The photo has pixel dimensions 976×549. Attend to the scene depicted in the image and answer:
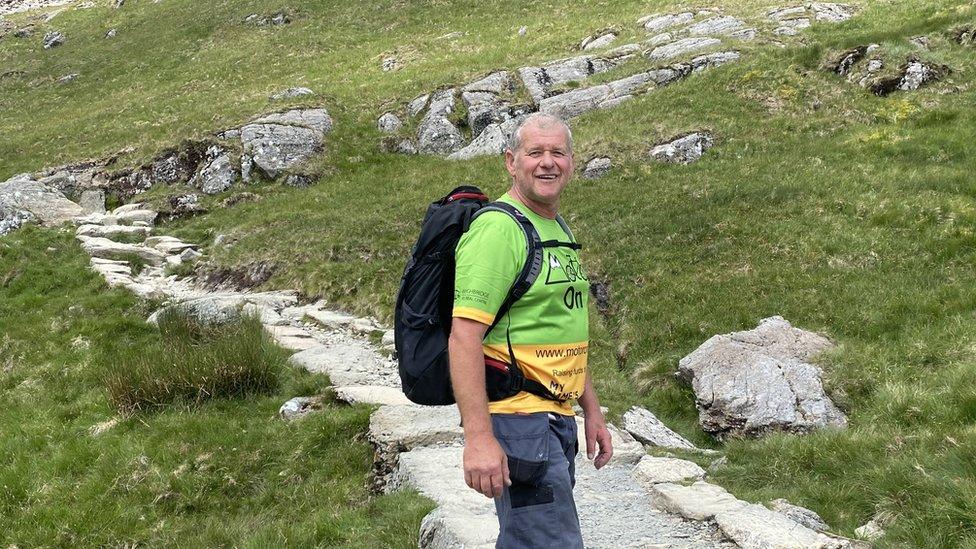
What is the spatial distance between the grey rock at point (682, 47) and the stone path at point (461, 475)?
21761mm

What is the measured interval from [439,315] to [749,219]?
1337 cm

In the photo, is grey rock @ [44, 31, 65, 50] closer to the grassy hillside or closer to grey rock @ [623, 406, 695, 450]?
the grassy hillside

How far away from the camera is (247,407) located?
984cm

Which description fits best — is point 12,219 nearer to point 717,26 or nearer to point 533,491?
point 533,491

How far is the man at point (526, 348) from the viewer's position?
3170 millimetres

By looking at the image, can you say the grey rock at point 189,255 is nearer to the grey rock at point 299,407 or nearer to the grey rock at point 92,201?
the grey rock at point 92,201

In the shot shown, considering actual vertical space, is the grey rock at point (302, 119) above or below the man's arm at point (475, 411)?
below

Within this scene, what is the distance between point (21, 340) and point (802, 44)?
29523 mm

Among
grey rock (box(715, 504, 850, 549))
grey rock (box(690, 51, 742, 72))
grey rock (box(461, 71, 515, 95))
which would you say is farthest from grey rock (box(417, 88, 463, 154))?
grey rock (box(715, 504, 850, 549))

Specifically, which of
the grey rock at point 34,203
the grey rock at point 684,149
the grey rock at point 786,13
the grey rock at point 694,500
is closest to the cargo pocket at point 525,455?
the grey rock at point 694,500

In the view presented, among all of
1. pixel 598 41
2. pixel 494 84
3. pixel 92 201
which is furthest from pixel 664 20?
pixel 92 201

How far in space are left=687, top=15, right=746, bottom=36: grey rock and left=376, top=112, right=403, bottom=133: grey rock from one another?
51.8ft

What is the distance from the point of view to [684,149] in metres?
20.2

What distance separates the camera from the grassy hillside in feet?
24.1
